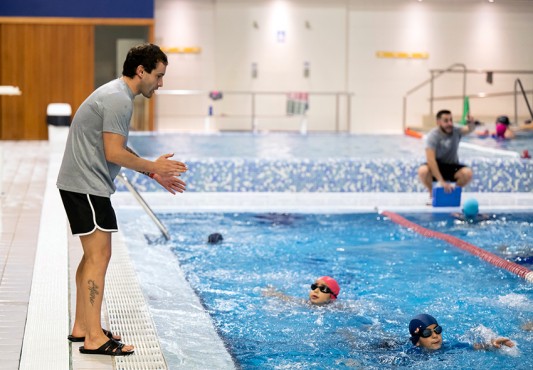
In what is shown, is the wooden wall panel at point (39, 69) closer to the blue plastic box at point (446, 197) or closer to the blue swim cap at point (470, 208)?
the blue plastic box at point (446, 197)

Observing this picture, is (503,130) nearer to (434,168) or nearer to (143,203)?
(434,168)

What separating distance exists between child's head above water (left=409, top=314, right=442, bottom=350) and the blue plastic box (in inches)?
175

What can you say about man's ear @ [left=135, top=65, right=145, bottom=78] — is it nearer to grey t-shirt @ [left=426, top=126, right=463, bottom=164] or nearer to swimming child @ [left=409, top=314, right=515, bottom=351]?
swimming child @ [left=409, top=314, right=515, bottom=351]

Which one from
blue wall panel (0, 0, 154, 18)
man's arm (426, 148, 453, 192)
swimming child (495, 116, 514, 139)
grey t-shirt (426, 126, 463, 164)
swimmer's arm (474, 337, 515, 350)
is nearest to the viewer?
swimmer's arm (474, 337, 515, 350)

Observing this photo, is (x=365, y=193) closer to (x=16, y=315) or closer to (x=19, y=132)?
(x=16, y=315)

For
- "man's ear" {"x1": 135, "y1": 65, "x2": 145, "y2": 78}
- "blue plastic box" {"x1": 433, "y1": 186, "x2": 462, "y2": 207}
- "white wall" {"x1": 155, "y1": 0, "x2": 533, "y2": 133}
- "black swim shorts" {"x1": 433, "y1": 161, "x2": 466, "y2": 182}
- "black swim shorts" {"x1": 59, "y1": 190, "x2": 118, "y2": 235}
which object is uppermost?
"white wall" {"x1": 155, "y1": 0, "x2": 533, "y2": 133}

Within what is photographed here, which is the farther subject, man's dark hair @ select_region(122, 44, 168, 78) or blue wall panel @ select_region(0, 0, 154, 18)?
blue wall panel @ select_region(0, 0, 154, 18)

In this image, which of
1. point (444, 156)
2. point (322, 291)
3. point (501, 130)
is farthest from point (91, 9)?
point (322, 291)

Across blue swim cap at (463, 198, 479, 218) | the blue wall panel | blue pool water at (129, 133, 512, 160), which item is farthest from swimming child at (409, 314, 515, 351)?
the blue wall panel

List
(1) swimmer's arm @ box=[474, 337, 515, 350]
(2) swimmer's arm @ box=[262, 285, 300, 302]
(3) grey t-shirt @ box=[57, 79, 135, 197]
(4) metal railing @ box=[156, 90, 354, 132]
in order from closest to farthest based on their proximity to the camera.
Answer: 1. (3) grey t-shirt @ box=[57, 79, 135, 197]
2. (1) swimmer's arm @ box=[474, 337, 515, 350]
3. (2) swimmer's arm @ box=[262, 285, 300, 302]
4. (4) metal railing @ box=[156, 90, 354, 132]

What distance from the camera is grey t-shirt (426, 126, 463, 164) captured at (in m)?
8.52

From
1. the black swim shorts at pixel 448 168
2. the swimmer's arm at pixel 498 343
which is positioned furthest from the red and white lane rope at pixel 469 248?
the swimmer's arm at pixel 498 343

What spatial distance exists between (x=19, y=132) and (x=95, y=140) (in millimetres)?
13565

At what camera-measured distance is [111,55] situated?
16.4 m
